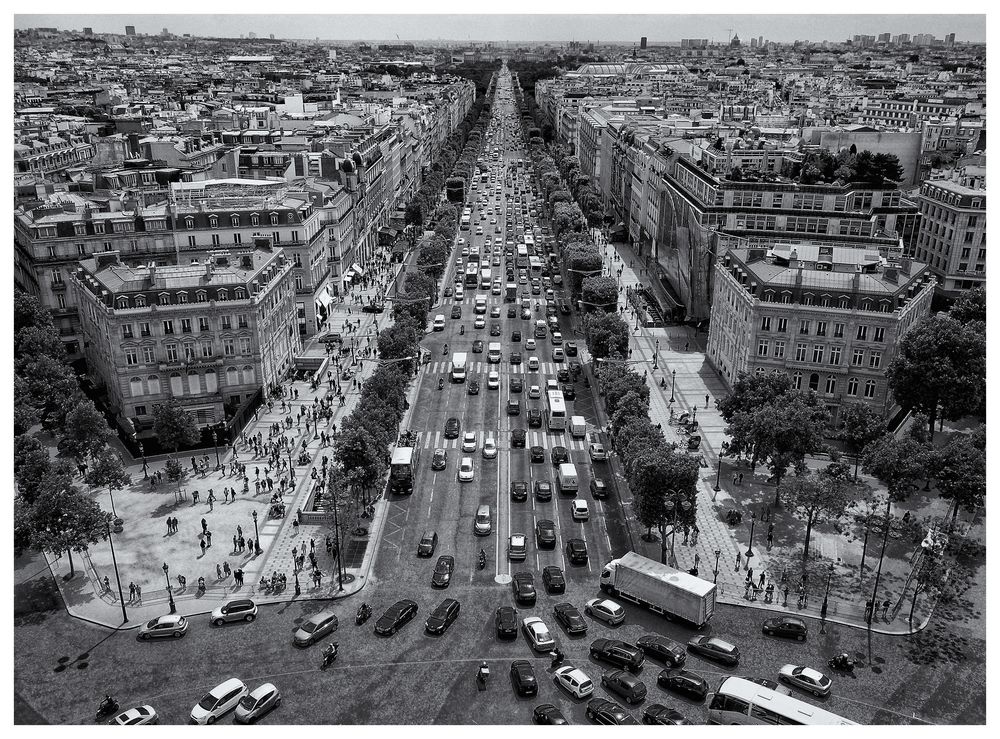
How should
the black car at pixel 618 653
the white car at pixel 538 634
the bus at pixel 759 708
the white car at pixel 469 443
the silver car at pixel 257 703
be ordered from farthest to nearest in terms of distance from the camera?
the white car at pixel 469 443
the white car at pixel 538 634
the black car at pixel 618 653
the silver car at pixel 257 703
the bus at pixel 759 708

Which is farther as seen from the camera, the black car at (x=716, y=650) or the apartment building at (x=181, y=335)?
the apartment building at (x=181, y=335)

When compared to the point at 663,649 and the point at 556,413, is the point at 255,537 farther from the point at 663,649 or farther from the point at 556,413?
the point at 556,413

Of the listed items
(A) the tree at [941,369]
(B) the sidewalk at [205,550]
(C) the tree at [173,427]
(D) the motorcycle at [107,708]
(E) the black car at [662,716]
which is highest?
(A) the tree at [941,369]

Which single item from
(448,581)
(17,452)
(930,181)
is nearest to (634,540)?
(448,581)

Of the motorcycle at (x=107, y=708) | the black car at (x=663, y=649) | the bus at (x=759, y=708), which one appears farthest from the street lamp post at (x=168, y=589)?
the bus at (x=759, y=708)

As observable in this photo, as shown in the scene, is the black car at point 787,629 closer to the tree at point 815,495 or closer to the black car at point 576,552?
the tree at point 815,495

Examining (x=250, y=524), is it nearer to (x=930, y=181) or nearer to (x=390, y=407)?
(x=390, y=407)

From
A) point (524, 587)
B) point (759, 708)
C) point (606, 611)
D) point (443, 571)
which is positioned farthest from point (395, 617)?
point (759, 708)

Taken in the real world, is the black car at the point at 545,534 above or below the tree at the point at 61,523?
below

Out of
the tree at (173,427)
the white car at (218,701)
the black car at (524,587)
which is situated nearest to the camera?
the white car at (218,701)
